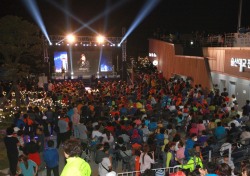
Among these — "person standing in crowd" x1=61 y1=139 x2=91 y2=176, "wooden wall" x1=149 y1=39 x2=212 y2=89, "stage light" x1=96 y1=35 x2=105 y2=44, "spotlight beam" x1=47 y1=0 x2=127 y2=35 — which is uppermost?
"spotlight beam" x1=47 y1=0 x2=127 y2=35

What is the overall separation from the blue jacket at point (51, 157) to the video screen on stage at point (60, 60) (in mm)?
22750

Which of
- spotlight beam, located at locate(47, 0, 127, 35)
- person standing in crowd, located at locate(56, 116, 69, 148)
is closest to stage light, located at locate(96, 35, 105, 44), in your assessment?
spotlight beam, located at locate(47, 0, 127, 35)

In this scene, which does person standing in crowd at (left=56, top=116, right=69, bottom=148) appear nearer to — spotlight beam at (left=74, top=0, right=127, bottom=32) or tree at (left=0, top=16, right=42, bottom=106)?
tree at (left=0, top=16, right=42, bottom=106)

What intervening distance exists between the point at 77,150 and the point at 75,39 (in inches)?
1032

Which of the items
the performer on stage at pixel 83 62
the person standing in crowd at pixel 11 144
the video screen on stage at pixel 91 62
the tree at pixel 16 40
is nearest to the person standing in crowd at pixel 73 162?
the person standing in crowd at pixel 11 144

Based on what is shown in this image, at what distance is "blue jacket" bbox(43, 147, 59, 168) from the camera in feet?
23.4

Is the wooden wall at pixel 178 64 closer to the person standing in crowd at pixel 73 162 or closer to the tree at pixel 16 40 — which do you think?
the tree at pixel 16 40

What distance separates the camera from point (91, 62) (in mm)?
30797

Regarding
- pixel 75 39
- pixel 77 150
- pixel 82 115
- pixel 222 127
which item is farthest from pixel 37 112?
pixel 75 39

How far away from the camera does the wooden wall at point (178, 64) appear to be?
62.9ft

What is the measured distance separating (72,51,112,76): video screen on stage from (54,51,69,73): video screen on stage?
3.20 ft

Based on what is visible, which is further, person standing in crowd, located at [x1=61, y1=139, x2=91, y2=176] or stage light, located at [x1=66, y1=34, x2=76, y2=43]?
stage light, located at [x1=66, y1=34, x2=76, y2=43]

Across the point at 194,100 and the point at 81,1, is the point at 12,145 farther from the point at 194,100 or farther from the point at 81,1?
the point at 81,1

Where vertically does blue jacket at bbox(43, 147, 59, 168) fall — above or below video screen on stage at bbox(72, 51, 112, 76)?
below
